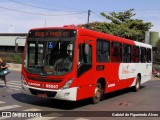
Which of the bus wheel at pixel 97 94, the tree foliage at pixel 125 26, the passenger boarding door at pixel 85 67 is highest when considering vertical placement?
the tree foliage at pixel 125 26

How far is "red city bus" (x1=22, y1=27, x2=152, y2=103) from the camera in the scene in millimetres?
10945

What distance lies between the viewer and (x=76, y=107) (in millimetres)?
11844

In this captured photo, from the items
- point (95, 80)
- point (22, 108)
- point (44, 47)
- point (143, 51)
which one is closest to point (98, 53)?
point (95, 80)

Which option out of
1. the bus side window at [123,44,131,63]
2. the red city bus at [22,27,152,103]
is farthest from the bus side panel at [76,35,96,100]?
the bus side window at [123,44,131,63]

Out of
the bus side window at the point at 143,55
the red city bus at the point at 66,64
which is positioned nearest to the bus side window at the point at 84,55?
the red city bus at the point at 66,64

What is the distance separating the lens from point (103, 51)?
524 inches

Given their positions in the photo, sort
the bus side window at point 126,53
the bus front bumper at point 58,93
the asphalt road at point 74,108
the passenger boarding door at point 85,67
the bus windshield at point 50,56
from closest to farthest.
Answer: the asphalt road at point 74,108
the bus front bumper at point 58,93
the bus windshield at point 50,56
the passenger boarding door at point 85,67
the bus side window at point 126,53

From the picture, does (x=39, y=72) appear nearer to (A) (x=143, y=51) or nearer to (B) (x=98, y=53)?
(B) (x=98, y=53)

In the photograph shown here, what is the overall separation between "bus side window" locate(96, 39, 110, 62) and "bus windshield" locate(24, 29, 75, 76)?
1.84 meters

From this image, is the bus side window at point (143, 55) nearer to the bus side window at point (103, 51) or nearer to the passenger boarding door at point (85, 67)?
the bus side window at point (103, 51)

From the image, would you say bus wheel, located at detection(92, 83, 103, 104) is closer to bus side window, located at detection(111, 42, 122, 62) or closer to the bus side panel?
the bus side panel

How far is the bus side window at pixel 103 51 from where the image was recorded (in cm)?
1278

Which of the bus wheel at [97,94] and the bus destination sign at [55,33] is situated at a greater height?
the bus destination sign at [55,33]

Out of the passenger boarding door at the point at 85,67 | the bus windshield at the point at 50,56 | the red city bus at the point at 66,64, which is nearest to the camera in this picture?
the red city bus at the point at 66,64
